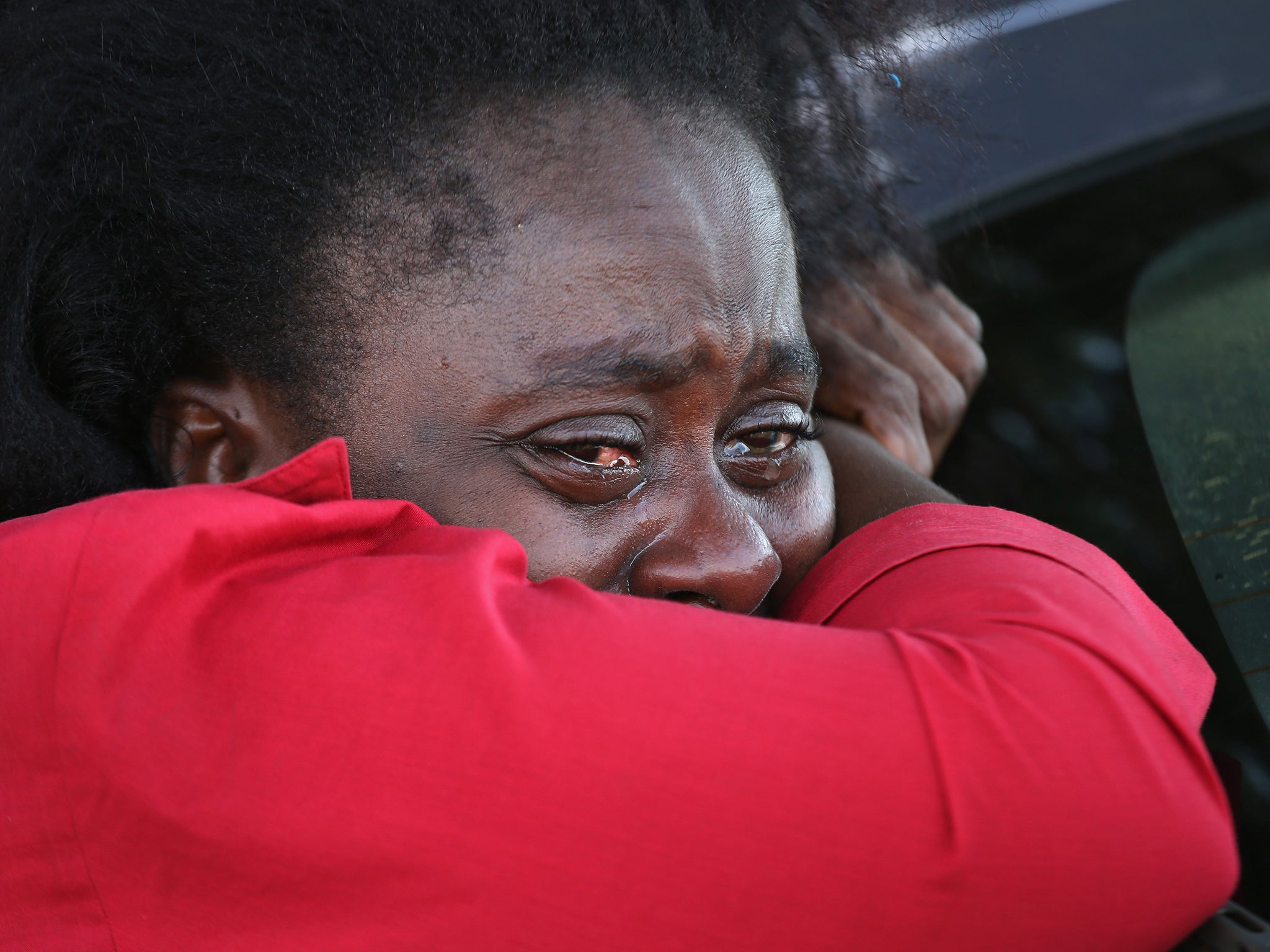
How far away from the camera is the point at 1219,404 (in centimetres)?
168

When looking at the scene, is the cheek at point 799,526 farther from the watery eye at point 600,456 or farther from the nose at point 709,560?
the watery eye at point 600,456

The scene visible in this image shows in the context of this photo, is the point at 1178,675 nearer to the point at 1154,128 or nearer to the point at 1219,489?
the point at 1219,489

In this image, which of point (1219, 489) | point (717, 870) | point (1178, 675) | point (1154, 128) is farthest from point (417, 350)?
point (1154, 128)

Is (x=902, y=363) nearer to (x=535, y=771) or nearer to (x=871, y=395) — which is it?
(x=871, y=395)

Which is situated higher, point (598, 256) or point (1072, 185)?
point (598, 256)

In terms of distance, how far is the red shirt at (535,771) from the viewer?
896 mm

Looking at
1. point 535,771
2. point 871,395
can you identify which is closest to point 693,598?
point 535,771

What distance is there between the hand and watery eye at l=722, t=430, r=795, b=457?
374mm

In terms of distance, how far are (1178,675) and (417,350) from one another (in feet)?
3.07

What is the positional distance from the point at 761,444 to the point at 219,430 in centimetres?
75

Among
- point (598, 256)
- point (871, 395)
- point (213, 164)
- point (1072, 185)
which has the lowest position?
point (871, 395)

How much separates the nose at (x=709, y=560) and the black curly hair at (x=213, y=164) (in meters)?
0.42

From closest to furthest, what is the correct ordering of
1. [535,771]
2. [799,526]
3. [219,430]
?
[535,771]
[219,430]
[799,526]

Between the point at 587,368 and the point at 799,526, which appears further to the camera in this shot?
the point at 799,526
